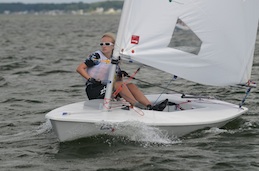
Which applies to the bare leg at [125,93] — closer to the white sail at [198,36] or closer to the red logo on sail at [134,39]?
the white sail at [198,36]

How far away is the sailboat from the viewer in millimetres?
6230

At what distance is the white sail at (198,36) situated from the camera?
→ 6.46 m

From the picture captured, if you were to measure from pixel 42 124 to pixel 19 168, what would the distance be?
1.97m

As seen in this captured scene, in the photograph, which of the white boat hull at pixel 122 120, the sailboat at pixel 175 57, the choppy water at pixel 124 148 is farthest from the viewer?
the sailboat at pixel 175 57

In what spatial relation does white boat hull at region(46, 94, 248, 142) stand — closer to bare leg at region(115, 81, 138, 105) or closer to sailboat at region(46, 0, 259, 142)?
sailboat at region(46, 0, 259, 142)

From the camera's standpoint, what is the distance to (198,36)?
22.2 feet

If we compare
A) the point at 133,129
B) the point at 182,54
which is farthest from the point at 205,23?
the point at 133,129

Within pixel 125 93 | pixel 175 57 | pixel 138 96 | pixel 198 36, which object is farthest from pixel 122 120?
pixel 198 36

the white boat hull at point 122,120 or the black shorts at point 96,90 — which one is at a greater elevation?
the black shorts at point 96,90

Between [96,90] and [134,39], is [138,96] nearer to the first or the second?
[96,90]

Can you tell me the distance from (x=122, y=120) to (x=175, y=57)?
104cm

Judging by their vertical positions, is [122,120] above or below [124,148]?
above

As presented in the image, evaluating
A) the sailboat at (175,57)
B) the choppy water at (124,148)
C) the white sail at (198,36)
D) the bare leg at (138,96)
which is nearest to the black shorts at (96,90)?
the sailboat at (175,57)

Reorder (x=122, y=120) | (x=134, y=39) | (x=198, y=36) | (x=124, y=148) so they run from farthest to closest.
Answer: (x=198, y=36)
(x=134, y=39)
(x=124, y=148)
(x=122, y=120)
